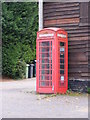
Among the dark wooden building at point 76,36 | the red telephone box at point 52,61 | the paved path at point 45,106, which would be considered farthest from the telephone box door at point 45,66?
the dark wooden building at point 76,36

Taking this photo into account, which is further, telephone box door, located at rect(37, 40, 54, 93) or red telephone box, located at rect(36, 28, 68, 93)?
telephone box door, located at rect(37, 40, 54, 93)

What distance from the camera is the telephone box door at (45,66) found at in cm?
1247

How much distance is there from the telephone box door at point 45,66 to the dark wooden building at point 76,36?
3.37 ft

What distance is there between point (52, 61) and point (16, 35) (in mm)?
9879

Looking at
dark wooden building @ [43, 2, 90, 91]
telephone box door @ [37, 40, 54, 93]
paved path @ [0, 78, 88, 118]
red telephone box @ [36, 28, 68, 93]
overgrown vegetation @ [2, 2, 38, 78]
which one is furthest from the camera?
overgrown vegetation @ [2, 2, 38, 78]

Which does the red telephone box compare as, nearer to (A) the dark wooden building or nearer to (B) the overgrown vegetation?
(A) the dark wooden building

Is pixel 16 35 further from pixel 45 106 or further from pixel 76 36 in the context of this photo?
pixel 45 106

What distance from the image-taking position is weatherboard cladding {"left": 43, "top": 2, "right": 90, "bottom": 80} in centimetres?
1286

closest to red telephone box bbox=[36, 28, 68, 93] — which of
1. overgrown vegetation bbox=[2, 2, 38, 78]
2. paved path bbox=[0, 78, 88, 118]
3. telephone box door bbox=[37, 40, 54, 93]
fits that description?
telephone box door bbox=[37, 40, 54, 93]

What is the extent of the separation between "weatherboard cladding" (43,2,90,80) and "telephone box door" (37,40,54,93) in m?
1.04

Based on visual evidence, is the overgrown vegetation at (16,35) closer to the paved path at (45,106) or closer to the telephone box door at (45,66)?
the telephone box door at (45,66)

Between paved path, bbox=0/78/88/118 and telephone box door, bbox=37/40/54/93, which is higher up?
telephone box door, bbox=37/40/54/93

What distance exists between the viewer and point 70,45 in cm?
1319

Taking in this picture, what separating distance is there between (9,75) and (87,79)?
1057cm
